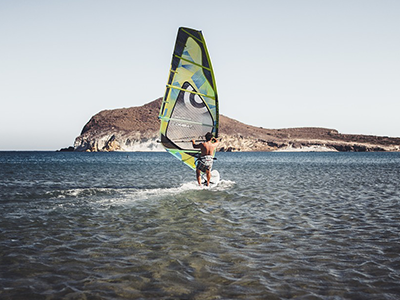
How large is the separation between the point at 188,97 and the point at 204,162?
3.06 meters

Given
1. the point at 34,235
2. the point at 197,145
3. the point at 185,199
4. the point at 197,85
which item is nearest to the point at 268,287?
the point at 34,235

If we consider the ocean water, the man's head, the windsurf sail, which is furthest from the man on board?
the ocean water

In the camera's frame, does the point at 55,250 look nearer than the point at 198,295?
No

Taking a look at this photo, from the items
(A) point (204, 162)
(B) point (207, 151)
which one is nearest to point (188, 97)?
(B) point (207, 151)

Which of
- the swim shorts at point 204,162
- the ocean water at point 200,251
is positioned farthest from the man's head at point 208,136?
the ocean water at point 200,251

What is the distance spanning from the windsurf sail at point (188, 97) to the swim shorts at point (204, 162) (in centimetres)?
104

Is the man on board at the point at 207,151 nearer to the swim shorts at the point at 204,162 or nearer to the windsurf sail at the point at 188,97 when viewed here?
the swim shorts at the point at 204,162

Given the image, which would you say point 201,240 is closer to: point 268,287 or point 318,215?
point 268,287

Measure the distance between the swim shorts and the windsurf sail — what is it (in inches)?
41.1

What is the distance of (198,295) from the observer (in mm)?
4949

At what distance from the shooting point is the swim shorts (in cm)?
1594

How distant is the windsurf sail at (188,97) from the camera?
53.2ft

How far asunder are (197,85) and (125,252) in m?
10.8

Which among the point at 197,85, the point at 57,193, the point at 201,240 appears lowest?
the point at 57,193
